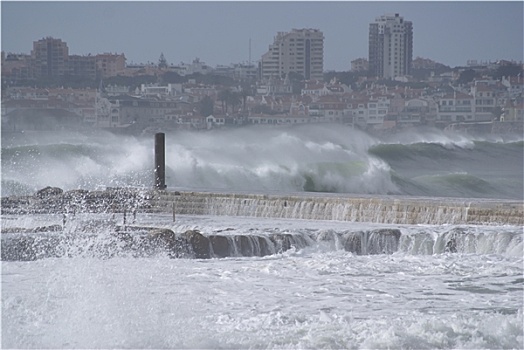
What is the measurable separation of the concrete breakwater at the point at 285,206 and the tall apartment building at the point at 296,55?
88.5ft

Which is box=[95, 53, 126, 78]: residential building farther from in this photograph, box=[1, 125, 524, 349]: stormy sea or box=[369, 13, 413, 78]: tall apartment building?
box=[1, 125, 524, 349]: stormy sea

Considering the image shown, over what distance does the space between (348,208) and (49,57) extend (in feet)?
100

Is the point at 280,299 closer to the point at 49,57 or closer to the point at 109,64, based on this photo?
the point at 49,57

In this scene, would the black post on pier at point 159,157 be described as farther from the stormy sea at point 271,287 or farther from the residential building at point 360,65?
the residential building at point 360,65

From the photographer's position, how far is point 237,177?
25.6 m

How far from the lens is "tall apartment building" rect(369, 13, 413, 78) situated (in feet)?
147

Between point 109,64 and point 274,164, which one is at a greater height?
point 109,64

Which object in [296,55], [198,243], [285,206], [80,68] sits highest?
[296,55]

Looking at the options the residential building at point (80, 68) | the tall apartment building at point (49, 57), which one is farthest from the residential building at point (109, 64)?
the tall apartment building at point (49, 57)

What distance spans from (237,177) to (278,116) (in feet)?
52.6

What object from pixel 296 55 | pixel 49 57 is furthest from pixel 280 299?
pixel 49 57

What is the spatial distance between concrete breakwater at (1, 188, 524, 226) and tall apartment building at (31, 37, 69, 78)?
85.7 feet

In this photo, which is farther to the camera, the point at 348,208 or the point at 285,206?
the point at 285,206

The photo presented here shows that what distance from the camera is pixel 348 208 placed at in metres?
15.6
